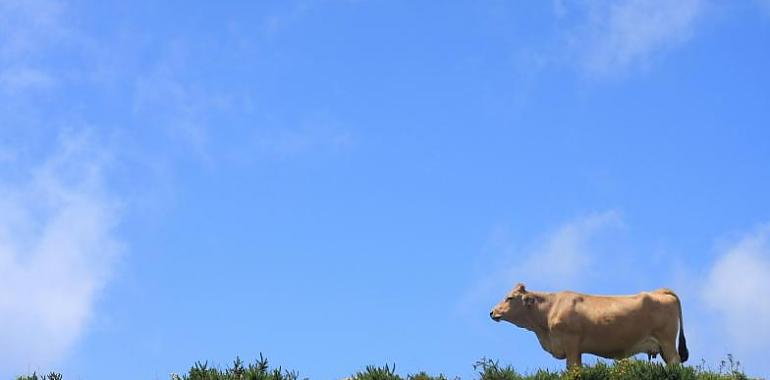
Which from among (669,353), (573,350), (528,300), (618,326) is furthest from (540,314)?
(669,353)

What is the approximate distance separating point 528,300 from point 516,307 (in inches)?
13.9

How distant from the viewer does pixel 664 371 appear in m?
27.8

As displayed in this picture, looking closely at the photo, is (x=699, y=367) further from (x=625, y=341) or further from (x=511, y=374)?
(x=511, y=374)

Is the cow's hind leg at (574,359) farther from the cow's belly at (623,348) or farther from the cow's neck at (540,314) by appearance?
the cow's neck at (540,314)

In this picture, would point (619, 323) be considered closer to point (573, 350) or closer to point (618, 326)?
point (618, 326)

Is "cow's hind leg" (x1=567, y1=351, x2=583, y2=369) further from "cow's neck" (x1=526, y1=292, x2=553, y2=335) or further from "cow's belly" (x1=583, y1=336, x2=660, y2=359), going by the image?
"cow's neck" (x1=526, y1=292, x2=553, y2=335)

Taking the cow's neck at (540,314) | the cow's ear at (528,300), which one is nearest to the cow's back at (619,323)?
the cow's neck at (540,314)

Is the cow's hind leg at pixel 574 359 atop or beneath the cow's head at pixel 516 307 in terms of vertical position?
beneath

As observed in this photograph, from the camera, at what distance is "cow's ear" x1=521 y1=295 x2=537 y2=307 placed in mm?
31297

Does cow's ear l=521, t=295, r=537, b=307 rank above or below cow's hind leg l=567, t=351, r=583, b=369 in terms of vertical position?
above

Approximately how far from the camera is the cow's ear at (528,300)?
3130 cm

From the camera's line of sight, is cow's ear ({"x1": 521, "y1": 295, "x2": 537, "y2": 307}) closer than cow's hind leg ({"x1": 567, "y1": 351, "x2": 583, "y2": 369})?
No

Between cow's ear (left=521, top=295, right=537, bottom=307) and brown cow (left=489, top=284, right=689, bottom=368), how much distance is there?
698 millimetres

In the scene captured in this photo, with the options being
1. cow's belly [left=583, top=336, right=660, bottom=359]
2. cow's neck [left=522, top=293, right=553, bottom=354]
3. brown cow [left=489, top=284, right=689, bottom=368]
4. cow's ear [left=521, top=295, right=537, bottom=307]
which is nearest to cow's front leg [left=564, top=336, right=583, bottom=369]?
brown cow [left=489, top=284, right=689, bottom=368]
